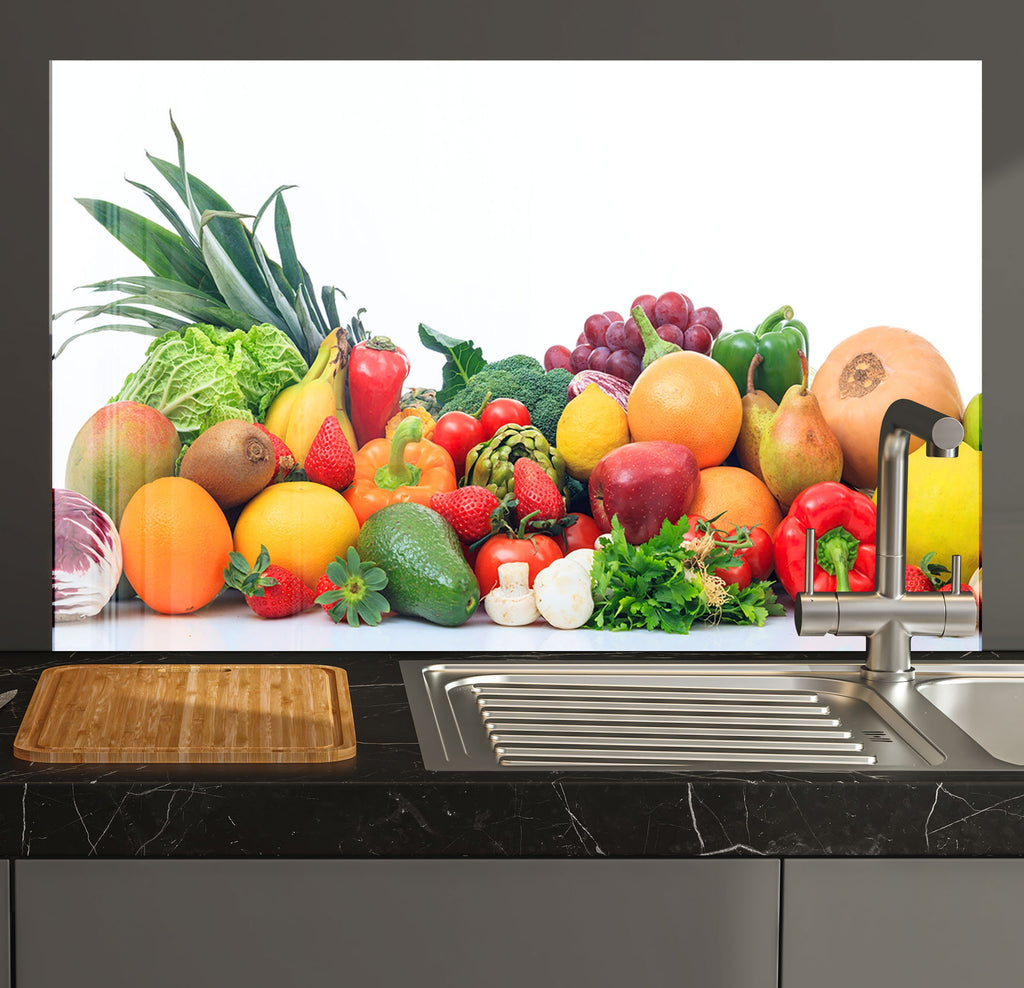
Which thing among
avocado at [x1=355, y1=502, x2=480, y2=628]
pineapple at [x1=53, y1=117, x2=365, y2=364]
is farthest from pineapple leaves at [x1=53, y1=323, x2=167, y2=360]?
avocado at [x1=355, y1=502, x2=480, y2=628]

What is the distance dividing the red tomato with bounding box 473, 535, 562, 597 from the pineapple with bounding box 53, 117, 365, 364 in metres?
0.35

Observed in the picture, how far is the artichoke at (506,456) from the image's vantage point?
1.73m

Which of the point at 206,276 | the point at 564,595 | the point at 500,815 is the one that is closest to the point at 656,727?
the point at 500,815

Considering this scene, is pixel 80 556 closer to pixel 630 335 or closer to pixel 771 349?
pixel 630 335

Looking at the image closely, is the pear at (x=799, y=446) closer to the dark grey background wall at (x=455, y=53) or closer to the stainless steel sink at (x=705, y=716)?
the dark grey background wall at (x=455, y=53)

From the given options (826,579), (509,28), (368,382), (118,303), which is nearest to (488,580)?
(368,382)

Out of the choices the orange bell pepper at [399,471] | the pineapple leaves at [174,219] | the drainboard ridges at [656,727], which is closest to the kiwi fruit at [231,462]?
the orange bell pepper at [399,471]

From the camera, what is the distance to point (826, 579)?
5.65ft

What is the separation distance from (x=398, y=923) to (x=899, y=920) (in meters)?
0.44

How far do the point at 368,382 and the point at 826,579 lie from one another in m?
0.70

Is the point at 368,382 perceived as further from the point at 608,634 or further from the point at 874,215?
the point at 874,215

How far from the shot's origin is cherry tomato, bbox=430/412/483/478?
1.73 metres

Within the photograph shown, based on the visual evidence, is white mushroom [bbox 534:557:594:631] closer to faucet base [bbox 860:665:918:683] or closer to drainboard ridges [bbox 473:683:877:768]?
drainboard ridges [bbox 473:683:877:768]

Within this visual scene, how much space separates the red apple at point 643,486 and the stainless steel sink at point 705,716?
265 millimetres
